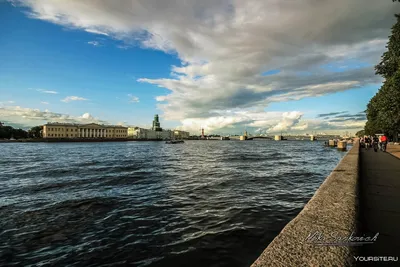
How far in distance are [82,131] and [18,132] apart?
1395 inches

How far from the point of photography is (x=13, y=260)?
5074 millimetres

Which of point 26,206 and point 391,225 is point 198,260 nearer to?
point 391,225

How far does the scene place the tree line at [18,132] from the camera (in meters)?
137

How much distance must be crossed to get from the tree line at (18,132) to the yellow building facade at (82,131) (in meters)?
11.7

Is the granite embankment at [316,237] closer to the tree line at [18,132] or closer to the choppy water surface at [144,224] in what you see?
the choppy water surface at [144,224]

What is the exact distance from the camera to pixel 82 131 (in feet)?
533

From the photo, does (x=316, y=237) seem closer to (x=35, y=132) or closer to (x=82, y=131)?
(x=82, y=131)

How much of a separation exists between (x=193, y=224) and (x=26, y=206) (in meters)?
7.20

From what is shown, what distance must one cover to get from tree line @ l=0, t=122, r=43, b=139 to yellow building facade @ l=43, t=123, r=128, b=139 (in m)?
11.7

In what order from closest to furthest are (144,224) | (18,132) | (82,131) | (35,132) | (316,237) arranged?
1. (316,237)
2. (144,224)
3. (18,132)
4. (35,132)
5. (82,131)

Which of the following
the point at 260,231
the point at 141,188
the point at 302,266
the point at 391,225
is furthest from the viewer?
the point at 141,188

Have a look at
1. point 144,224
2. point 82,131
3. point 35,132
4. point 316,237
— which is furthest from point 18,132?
point 316,237

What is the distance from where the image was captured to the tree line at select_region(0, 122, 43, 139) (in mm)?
137350

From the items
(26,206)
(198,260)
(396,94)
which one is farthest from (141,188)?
(396,94)
